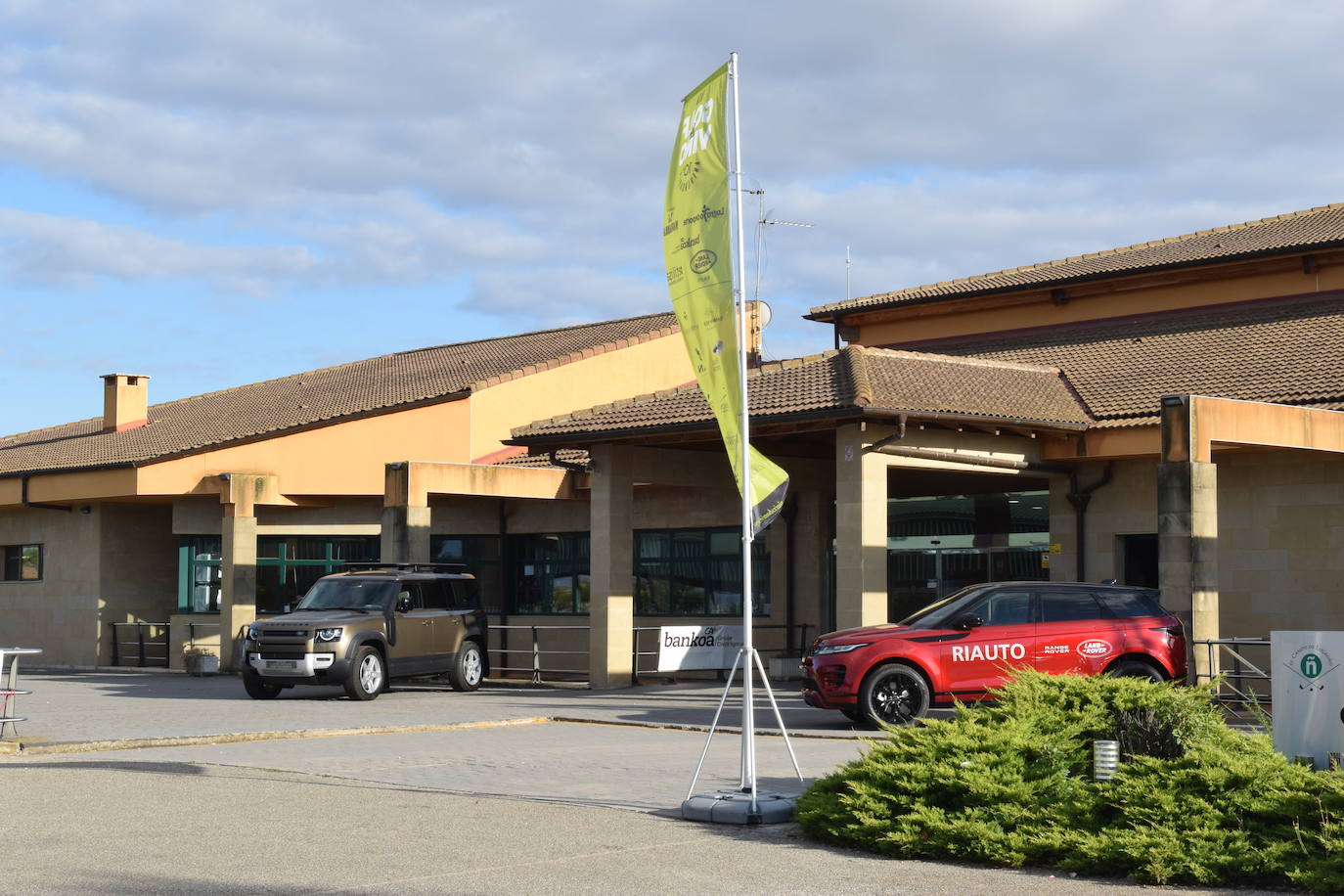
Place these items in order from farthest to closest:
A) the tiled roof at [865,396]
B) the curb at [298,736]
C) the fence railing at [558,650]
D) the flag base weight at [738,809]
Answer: the fence railing at [558,650], the tiled roof at [865,396], the curb at [298,736], the flag base weight at [738,809]

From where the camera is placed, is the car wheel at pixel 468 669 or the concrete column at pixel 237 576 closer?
the car wheel at pixel 468 669

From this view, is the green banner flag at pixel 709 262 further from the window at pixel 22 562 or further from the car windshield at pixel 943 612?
the window at pixel 22 562

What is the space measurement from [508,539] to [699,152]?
75.1ft

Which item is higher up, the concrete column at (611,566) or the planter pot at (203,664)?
the concrete column at (611,566)

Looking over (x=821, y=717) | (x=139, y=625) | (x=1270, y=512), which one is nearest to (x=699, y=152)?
(x=821, y=717)

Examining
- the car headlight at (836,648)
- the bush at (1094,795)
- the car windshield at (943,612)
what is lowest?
the bush at (1094,795)

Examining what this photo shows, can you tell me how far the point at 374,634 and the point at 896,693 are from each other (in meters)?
8.80

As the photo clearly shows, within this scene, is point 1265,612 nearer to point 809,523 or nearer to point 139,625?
point 809,523

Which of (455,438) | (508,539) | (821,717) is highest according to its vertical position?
(455,438)

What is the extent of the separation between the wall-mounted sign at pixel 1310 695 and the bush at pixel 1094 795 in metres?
0.25

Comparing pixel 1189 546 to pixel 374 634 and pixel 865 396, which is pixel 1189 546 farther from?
pixel 374 634

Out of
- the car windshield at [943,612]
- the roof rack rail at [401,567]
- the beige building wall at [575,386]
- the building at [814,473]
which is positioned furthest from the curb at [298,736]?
the beige building wall at [575,386]

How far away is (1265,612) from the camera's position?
2186cm

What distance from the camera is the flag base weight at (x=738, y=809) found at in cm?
1055
